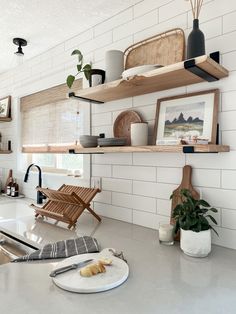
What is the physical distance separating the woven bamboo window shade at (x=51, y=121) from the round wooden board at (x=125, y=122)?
382 mm

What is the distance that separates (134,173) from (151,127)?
0.32 m

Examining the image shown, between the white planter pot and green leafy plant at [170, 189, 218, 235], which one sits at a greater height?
green leafy plant at [170, 189, 218, 235]

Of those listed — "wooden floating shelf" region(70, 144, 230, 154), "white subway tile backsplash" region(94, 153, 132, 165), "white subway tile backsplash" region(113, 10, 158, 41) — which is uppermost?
"white subway tile backsplash" region(113, 10, 158, 41)

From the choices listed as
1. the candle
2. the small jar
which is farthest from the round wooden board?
the candle

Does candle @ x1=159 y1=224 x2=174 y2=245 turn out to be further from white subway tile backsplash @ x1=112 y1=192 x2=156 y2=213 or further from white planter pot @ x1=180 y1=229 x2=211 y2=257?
white subway tile backsplash @ x1=112 y1=192 x2=156 y2=213

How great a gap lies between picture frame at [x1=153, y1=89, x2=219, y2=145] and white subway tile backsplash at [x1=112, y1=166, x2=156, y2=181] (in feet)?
0.69

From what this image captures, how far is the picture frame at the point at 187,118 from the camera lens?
1.29 m

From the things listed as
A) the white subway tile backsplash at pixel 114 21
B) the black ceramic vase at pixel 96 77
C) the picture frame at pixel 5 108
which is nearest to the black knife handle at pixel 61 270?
the black ceramic vase at pixel 96 77

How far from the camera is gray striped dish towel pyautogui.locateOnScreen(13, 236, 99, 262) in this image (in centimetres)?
112

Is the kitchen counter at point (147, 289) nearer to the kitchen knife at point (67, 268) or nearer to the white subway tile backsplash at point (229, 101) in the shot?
the kitchen knife at point (67, 268)

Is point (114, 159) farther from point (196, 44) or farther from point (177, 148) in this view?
point (196, 44)

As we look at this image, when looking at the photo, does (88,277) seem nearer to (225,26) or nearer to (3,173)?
Answer: (225,26)

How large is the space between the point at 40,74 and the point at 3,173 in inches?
50.7

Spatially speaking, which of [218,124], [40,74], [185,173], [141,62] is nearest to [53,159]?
Result: [40,74]
